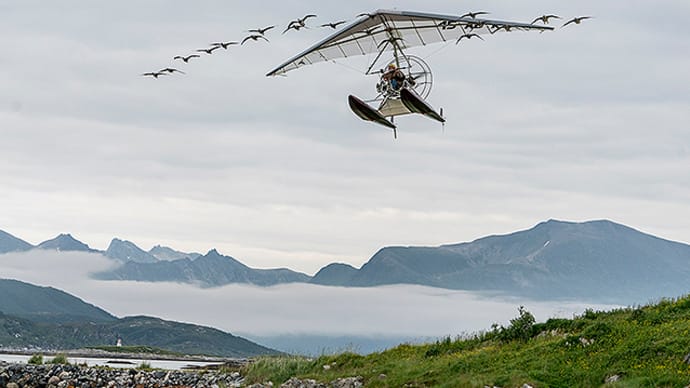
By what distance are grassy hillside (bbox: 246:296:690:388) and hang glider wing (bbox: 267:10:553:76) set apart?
12584 millimetres

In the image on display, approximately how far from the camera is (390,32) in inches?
1705

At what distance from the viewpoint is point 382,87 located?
43.2 m

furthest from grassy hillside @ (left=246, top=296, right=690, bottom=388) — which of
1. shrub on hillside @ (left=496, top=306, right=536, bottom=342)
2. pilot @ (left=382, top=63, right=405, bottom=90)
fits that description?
pilot @ (left=382, top=63, right=405, bottom=90)

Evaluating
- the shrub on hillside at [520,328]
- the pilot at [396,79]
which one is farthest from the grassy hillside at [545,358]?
the pilot at [396,79]

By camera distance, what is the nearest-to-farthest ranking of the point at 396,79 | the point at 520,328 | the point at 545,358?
the point at 545,358, the point at 520,328, the point at 396,79

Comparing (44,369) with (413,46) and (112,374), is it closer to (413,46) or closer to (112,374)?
(112,374)

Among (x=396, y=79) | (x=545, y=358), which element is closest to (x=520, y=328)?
(x=545, y=358)

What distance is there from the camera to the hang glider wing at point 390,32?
131ft

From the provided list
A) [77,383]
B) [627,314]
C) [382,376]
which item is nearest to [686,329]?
[627,314]

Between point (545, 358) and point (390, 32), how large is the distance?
1778cm

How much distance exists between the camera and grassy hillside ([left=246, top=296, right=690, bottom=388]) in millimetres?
30234

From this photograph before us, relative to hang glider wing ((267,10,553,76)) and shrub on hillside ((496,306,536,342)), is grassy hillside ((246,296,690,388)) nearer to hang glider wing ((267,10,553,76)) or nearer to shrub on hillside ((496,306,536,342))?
shrub on hillside ((496,306,536,342))

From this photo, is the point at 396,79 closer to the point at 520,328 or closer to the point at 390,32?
the point at 390,32

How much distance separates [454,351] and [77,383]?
62.8 ft
